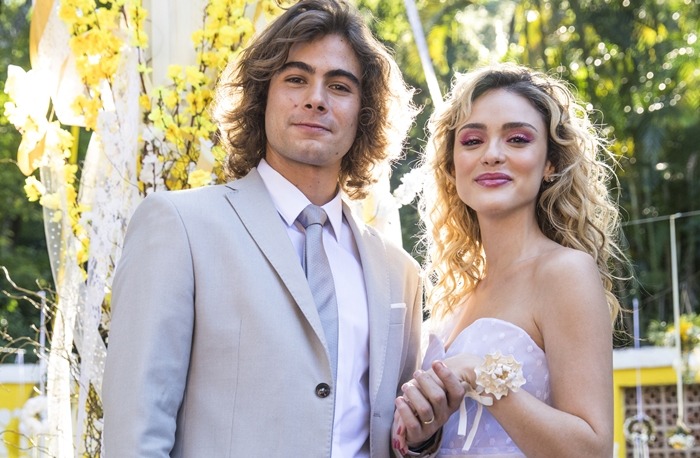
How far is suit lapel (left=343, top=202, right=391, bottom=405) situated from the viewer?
247 cm

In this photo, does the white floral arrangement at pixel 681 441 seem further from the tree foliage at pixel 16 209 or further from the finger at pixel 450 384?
the tree foliage at pixel 16 209

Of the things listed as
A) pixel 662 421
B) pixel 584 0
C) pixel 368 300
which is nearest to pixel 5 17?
pixel 584 0

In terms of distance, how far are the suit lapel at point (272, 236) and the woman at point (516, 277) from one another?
0.37 m

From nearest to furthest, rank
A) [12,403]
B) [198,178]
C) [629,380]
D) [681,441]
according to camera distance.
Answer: [198,178] < [681,441] < [12,403] < [629,380]

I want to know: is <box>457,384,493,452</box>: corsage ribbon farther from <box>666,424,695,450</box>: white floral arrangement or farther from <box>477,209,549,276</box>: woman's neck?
<box>666,424,695,450</box>: white floral arrangement

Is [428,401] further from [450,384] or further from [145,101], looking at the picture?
[145,101]

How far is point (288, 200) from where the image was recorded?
8.62ft

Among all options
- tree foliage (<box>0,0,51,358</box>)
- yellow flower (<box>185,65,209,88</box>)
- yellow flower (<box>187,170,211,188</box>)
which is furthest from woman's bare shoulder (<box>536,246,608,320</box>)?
tree foliage (<box>0,0,51,358</box>)

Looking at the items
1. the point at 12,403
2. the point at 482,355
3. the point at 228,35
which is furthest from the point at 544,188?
the point at 12,403

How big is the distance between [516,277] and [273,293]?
828 millimetres

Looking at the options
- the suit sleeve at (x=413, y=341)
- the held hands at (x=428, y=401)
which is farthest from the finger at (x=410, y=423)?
the suit sleeve at (x=413, y=341)

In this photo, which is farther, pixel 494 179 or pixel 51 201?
pixel 51 201

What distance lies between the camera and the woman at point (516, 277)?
Answer: 2.40m

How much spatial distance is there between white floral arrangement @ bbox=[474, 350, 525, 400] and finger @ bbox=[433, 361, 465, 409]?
75mm
